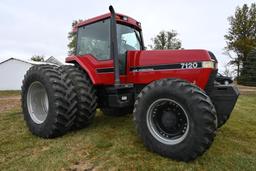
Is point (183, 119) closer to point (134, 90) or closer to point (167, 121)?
point (167, 121)

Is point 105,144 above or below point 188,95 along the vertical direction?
below

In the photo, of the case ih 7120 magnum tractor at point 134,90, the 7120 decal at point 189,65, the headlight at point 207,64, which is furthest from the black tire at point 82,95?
the headlight at point 207,64

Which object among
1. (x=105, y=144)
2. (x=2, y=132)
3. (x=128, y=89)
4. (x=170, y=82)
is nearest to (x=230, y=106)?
(x=170, y=82)

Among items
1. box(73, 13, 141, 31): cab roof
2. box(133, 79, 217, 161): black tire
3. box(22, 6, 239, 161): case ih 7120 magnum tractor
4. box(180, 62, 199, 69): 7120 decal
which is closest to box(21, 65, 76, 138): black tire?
box(22, 6, 239, 161): case ih 7120 magnum tractor

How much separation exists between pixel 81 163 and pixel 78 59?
2302 mm

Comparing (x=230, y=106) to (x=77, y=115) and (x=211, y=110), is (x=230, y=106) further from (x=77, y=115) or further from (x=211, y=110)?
(x=77, y=115)

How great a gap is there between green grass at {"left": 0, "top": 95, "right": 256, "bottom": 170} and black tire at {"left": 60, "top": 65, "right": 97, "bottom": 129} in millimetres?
313

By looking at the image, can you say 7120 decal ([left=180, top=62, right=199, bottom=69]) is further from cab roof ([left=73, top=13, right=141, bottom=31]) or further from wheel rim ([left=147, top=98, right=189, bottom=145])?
cab roof ([left=73, top=13, right=141, bottom=31])

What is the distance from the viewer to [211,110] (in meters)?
2.81

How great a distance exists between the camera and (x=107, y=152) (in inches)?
133

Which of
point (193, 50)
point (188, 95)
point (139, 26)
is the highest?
point (139, 26)

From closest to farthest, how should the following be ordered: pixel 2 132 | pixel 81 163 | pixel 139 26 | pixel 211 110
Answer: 1. pixel 211 110
2. pixel 81 163
3. pixel 2 132
4. pixel 139 26

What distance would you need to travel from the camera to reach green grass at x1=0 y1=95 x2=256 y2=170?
2.94 metres

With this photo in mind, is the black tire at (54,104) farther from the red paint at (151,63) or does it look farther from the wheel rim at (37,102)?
the red paint at (151,63)
